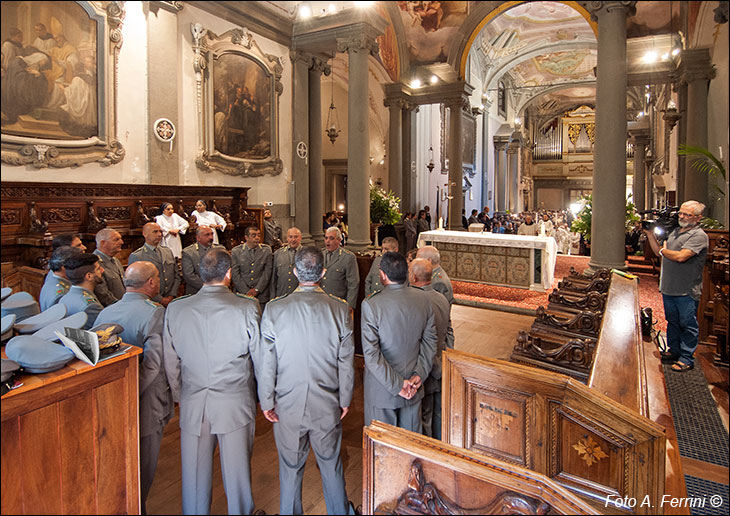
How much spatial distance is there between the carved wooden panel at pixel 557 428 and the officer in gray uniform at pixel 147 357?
143 centimetres

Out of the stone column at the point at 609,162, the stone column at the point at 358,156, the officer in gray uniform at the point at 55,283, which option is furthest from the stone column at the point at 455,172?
the officer in gray uniform at the point at 55,283

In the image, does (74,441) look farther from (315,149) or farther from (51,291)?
(315,149)

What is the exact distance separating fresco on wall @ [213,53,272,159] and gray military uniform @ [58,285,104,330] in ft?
7.66

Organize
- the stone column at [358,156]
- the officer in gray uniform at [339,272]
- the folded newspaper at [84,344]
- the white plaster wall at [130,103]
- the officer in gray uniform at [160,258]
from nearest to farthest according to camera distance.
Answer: the folded newspaper at [84,344] → the white plaster wall at [130,103] → the stone column at [358,156] → the officer in gray uniform at [160,258] → the officer in gray uniform at [339,272]

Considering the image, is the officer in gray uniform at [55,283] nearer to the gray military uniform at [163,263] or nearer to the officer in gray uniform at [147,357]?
the officer in gray uniform at [147,357]

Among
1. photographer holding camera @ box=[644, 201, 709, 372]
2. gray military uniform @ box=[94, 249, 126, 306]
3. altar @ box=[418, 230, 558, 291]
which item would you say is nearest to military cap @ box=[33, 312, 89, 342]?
gray military uniform @ box=[94, 249, 126, 306]

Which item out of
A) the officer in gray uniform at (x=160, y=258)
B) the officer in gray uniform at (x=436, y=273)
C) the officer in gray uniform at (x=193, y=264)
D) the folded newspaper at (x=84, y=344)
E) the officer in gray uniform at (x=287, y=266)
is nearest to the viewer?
the folded newspaper at (x=84, y=344)

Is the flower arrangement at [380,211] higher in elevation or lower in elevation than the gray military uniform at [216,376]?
higher

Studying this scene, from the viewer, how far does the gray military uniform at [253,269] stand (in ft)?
16.6

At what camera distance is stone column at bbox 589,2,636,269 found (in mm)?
5449

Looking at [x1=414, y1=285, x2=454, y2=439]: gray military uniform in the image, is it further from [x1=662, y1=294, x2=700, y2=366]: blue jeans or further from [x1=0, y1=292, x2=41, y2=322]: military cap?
[x1=662, y1=294, x2=700, y2=366]: blue jeans

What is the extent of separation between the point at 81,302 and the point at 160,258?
206 centimetres

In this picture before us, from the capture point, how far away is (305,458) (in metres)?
2.04

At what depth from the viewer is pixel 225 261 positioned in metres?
2.17
